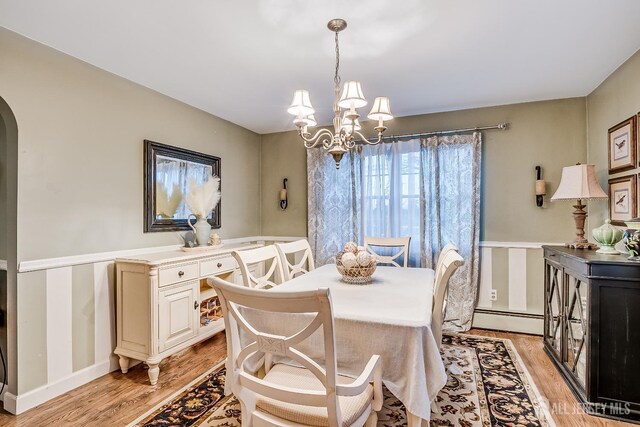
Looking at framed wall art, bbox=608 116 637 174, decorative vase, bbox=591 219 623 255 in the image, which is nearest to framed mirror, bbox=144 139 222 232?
decorative vase, bbox=591 219 623 255

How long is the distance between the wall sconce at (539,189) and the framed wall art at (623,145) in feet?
1.86

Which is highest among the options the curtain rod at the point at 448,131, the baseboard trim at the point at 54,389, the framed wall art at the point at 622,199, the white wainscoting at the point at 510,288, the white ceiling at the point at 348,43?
the white ceiling at the point at 348,43

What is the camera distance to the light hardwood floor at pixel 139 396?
1.94 m

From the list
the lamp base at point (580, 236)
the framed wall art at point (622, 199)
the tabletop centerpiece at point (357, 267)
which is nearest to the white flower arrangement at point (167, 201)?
the tabletop centerpiece at point (357, 267)

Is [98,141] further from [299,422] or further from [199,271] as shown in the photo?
[299,422]

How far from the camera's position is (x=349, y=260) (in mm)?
2117

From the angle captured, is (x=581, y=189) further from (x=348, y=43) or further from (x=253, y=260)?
(x=253, y=260)

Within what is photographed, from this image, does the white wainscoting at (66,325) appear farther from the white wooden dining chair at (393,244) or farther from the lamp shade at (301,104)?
the white wooden dining chair at (393,244)

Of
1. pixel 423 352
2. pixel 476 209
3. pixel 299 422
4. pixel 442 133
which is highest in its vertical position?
pixel 442 133

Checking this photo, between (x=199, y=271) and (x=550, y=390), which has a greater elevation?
(x=199, y=271)

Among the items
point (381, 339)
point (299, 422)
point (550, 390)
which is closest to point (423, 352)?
point (381, 339)

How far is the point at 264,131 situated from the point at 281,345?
369cm

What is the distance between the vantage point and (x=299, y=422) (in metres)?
1.21

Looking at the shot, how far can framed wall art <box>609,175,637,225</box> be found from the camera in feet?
7.88
